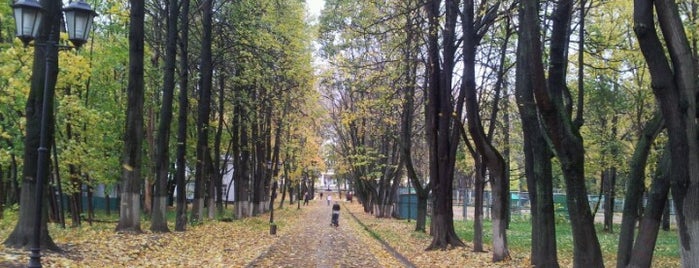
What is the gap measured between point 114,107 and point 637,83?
22135mm

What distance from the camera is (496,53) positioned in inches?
766

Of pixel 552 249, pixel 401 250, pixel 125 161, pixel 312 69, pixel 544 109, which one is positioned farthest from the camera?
pixel 312 69

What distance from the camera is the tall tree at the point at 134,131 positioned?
16.4 m

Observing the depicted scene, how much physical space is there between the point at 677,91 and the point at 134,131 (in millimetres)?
13926

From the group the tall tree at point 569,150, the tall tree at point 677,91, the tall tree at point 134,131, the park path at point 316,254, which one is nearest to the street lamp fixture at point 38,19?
the park path at point 316,254

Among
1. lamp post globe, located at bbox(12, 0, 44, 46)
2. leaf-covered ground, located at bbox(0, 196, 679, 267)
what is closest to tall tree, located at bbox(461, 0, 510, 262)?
leaf-covered ground, located at bbox(0, 196, 679, 267)

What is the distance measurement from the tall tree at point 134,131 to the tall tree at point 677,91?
13544 mm

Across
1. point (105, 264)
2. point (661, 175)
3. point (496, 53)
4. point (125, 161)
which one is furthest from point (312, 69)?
point (661, 175)

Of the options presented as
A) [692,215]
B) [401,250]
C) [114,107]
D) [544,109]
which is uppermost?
[114,107]

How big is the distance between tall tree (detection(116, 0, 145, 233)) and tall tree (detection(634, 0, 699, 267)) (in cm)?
1354

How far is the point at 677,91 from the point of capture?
6734mm

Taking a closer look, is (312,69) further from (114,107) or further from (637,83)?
(637,83)

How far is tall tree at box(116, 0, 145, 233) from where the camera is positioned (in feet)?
53.8

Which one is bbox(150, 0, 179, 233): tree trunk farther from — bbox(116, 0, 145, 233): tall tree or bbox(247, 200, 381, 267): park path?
bbox(247, 200, 381, 267): park path
